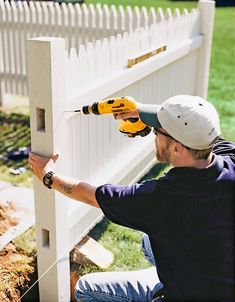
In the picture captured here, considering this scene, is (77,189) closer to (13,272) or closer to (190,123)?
(190,123)

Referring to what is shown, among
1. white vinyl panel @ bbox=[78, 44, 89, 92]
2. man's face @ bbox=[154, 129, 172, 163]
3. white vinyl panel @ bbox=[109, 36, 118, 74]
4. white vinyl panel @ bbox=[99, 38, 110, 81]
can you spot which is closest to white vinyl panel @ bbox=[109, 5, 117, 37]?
white vinyl panel @ bbox=[109, 36, 118, 74]

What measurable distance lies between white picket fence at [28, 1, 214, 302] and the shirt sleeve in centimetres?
71

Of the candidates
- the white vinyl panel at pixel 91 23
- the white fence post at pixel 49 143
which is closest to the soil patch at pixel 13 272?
the white fence post at pixel 49 143

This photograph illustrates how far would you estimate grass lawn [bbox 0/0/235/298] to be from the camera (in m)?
4.08

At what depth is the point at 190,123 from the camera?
7.52ft

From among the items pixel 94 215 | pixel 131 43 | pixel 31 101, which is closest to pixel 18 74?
pixel 131 43

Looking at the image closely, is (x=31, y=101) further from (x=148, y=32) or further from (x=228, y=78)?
(x=228, y=78)

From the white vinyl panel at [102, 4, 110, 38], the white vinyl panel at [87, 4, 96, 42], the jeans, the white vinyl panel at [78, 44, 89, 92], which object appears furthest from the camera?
the white vinyl panel at [87, 4, 96, 42]

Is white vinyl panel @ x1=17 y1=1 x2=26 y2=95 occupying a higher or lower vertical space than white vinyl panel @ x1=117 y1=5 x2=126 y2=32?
lower

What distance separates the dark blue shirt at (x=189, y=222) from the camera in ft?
7.38

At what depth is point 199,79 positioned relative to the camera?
6820mm

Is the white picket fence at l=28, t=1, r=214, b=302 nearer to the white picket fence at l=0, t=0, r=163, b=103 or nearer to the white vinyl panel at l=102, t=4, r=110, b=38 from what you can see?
the white picket fence at l=0, t=0, r=163, b=103

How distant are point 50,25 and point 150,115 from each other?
4810 mm

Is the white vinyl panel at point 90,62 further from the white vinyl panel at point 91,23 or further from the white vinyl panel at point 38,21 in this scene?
the white vinyl panel at point 38,21
